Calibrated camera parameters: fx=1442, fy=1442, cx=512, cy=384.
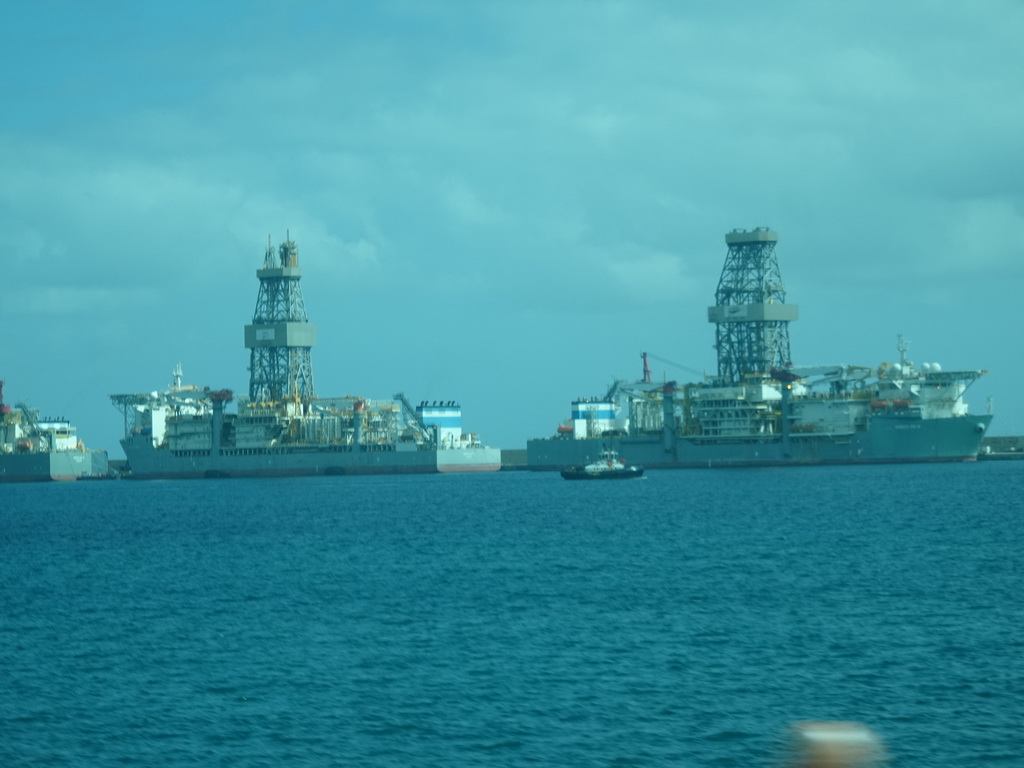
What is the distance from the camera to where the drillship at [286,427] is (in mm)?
134000

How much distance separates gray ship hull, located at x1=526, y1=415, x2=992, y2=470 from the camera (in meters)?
117

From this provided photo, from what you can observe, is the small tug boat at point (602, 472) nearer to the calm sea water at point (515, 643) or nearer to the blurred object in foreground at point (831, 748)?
the calm sea water at point (515, 643)

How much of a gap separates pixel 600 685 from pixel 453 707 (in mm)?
2834

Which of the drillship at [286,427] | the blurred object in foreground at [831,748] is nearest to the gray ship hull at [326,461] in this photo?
the drillship at [286,427]

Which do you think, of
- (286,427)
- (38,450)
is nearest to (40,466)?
(38,450)

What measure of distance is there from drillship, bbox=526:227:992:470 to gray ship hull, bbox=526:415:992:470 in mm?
86

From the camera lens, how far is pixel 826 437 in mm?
119750

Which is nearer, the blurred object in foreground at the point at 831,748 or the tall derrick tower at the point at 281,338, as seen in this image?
the blurred object in foreground at the point at 831,748

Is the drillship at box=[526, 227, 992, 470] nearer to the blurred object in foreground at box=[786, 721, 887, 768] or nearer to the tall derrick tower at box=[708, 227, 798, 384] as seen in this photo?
the tall derrick tower at box=[708, 227, 798, 384]

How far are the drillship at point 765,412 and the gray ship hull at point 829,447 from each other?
0.09 metres

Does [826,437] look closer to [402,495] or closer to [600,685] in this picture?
[402,495]

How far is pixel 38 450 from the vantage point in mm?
148250

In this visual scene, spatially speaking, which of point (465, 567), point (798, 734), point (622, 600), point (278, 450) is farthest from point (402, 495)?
point (798, 734)

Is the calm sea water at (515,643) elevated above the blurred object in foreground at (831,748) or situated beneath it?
situated beneath
